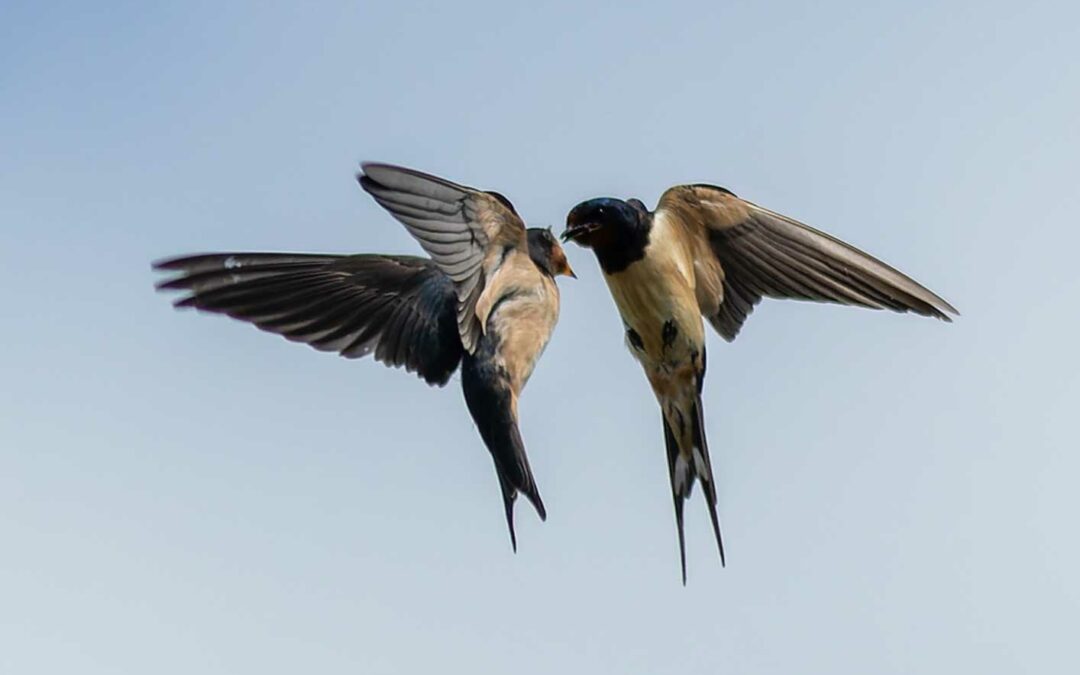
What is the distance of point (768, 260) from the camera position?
17.3 ft

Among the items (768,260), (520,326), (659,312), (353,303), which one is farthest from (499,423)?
(768,260)

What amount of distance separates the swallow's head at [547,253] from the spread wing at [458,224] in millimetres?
196

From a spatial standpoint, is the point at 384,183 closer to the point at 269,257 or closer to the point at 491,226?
the point at 491,226

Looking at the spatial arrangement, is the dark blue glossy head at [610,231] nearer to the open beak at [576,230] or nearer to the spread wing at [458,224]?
the open beak at [576,230]

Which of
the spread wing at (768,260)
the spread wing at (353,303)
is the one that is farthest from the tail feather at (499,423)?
the spread wing at (768,260)

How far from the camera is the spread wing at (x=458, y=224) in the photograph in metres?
4.39

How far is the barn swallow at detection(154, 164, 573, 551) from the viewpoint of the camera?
183 inches

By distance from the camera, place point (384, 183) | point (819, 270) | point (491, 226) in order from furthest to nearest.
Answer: point (819, 270), point (491, 226), point (384, 183)

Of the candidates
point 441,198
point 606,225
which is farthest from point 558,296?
point 441,198

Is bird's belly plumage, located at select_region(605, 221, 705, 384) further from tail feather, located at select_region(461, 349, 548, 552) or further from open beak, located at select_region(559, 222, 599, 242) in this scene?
tail feather, located at select_region(461, 349, 548, 552)

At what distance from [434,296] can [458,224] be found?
86 cm

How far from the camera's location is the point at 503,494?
197 inches

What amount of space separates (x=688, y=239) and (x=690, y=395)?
1.59ft

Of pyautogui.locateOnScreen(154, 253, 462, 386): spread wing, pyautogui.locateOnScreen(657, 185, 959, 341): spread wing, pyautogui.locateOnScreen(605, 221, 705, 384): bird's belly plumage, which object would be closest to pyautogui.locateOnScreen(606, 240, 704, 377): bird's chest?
pyautogui.locateOnScreen(605, 221, 705, 384): bird's belly plumage
